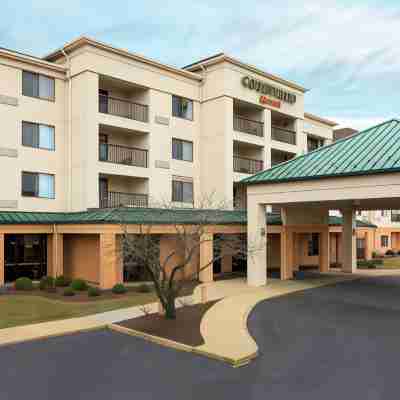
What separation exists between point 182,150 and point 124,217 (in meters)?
10.5

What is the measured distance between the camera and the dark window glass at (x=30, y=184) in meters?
28.0

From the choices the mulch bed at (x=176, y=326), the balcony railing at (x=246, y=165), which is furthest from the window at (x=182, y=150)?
the mulch bed at (x=176, y=326)

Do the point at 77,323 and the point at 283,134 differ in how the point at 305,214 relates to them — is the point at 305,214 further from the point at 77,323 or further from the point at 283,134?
the point at 77,323

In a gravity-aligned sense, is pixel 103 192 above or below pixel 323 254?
above

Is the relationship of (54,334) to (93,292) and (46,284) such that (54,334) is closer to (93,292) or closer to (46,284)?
(93,292)

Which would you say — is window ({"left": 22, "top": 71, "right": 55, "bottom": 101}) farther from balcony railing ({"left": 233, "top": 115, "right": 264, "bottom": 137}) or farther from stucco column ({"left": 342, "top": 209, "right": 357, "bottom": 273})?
stucco column ({"left": 342, "top": 209, "right": 357, "bottom": 273})

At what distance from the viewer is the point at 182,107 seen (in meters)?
34.5

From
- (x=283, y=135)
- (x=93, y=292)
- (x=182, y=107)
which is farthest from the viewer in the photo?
(x=283, y=135)

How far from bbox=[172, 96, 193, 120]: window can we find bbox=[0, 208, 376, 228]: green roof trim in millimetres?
8641

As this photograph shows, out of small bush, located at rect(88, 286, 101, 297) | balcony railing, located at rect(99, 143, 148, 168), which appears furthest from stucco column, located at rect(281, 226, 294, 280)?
small bush, located at rect(88, 286, 101, 297)

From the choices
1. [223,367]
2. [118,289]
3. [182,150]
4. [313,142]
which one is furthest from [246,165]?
[223,367]

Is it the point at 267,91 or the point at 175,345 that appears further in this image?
the point at 267,91

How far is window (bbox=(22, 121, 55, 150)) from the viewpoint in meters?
28.2

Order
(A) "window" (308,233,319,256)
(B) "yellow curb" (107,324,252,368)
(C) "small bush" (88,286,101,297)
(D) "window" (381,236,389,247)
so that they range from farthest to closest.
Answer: (D) "window" (381,236,389,247) < (A) "window" (308,233,319,256) < (C) "small bush" (88,286,101,297) < (B) "yellow curb" (107,324,252,368)
